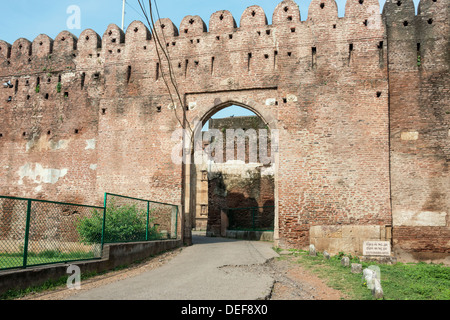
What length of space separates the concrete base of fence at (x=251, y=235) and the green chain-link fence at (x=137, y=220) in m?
5.24

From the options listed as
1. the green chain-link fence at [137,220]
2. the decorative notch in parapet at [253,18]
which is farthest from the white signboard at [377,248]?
the decorative notch in parapet at [253,18]

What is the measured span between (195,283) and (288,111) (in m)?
6.88

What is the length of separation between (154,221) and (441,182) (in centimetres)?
803

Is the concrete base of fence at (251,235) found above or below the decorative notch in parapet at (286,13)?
below

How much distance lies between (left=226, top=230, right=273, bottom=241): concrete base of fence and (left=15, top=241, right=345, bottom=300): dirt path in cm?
596

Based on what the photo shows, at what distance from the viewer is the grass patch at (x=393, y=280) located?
20.1ft

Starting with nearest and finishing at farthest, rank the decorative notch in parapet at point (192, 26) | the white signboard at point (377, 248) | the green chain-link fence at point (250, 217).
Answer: the white signboard at point (377, 248) < the decorative notch in parapet at point (192, 26) < the green chain-link fence at point (250, 217)

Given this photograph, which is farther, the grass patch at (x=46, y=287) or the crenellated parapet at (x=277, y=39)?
the crenellated parapet at (x=277, y=39)

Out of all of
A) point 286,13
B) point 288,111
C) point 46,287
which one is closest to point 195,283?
point 46,287

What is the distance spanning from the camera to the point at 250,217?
18828 mm

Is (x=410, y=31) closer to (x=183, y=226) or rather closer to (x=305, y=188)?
(x=305, y=188)

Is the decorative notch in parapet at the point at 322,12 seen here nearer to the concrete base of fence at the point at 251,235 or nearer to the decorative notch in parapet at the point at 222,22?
the decorative notch in parapet at the point at 222,22

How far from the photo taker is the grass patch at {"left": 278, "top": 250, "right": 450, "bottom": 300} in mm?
6137

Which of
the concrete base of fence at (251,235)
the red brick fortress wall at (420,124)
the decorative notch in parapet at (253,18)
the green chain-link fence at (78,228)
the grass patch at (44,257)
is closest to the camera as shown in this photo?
the grass patch at (44,257)
